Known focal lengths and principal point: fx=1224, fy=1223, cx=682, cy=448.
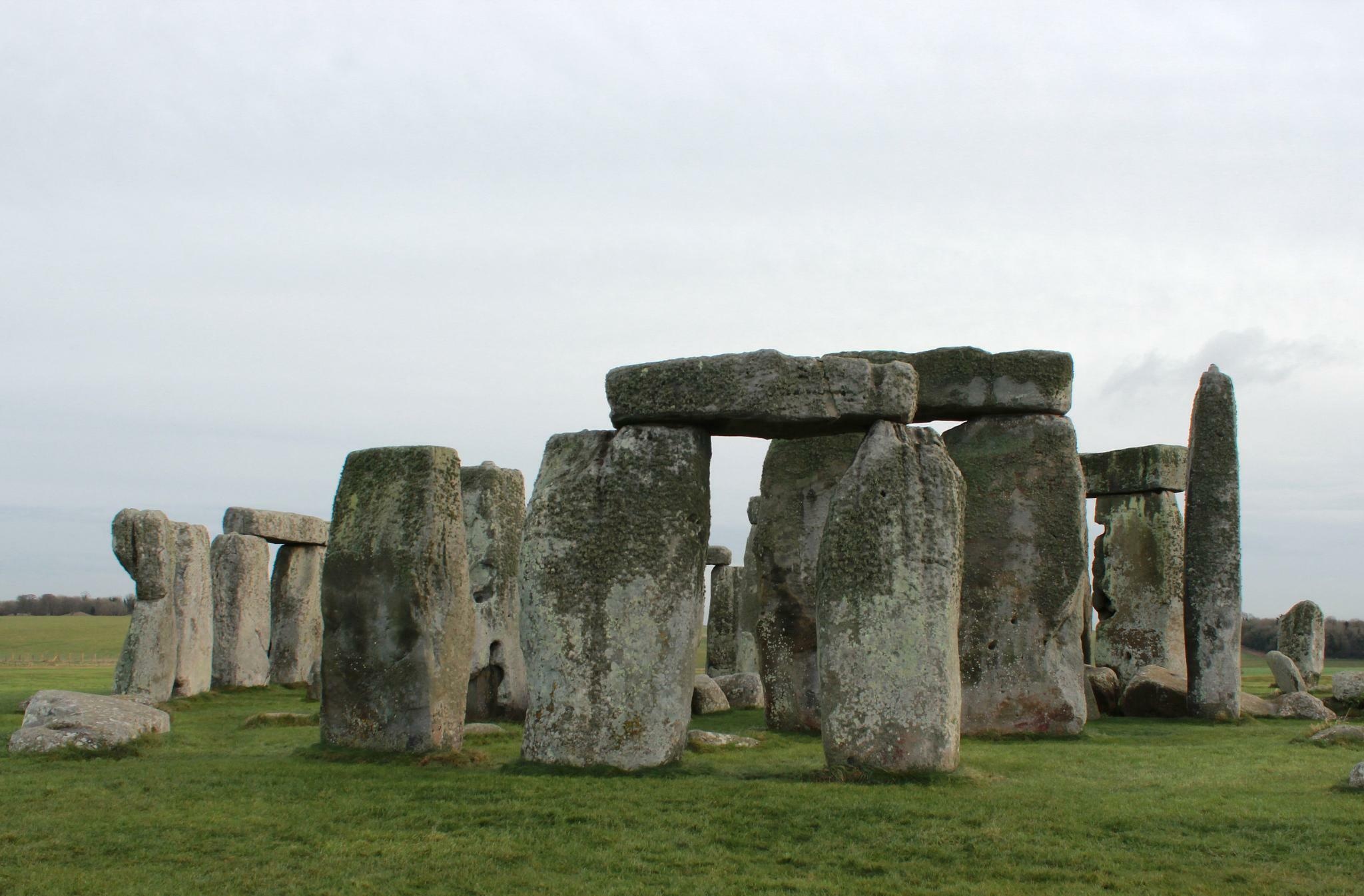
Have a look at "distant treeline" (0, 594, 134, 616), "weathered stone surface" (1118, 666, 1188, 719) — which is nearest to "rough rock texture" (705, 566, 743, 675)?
"weathered stone surface" (1118, 666, 1188, 719)

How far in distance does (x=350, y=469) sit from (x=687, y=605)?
3401mm

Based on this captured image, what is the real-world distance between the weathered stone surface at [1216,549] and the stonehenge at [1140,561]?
3.54 metres

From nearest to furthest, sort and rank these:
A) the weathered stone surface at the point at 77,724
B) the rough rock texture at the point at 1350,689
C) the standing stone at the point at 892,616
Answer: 1. the standing stone at the point at 892,616
2. the weathered stone surface at the point at 77,724
3. the rough rock texture at the point at 1350,689

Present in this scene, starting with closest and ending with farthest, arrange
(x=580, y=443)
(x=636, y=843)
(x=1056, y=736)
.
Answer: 1. (x=636, y=843)
2. (x=580, y=443)
3. (x=1056, y=736)

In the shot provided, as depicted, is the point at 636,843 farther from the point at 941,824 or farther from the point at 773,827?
the point at 941,824

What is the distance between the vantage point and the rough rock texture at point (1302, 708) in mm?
15095

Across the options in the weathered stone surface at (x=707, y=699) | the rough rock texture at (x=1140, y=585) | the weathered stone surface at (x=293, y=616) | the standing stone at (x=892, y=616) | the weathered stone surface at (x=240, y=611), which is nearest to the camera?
the standing stone at (x=892, y=616)

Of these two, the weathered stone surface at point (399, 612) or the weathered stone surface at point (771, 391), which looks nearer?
the weathered stone surface at point (771, 391)

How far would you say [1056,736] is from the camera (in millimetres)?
12969

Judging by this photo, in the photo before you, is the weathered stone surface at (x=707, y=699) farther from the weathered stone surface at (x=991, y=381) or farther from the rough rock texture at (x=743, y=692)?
the weathered stone surface at (x=991, y=381)

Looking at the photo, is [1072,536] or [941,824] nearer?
[941,824]

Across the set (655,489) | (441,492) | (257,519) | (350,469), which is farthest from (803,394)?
(257,519)

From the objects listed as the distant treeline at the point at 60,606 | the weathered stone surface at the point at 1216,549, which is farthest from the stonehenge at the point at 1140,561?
the distant treeline at the point at 60,606

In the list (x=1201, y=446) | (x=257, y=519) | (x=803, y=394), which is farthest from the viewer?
(x=257, y=519)
